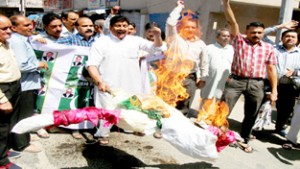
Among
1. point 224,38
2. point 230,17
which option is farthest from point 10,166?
point 224,38

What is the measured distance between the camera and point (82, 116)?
2.93 meters

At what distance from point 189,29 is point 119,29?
116 centimetres

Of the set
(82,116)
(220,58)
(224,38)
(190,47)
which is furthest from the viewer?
(220,58)

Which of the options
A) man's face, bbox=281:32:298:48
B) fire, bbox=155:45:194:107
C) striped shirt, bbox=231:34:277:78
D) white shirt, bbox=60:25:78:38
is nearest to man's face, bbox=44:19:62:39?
white shirt, bbox=60:25:78:38

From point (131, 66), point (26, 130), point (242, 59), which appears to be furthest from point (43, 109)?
point (242, 59)

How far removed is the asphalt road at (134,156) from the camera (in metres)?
3.96

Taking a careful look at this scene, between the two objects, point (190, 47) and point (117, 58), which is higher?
point (190, 47)

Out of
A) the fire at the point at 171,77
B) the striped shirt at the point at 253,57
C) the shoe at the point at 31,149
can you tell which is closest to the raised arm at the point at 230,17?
the striped shirt at the point at 253,57

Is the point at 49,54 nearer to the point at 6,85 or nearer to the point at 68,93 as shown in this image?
the point at 68,93

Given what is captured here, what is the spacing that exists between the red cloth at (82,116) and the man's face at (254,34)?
2563 mm

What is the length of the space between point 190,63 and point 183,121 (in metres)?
1.93

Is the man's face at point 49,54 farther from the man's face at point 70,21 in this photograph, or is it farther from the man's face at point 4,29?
the man's face at point 4,29

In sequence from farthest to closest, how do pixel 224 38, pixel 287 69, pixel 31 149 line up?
pixel 224 38, pixel 287 69, pixel 31 149

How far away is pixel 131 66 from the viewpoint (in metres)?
4.43
